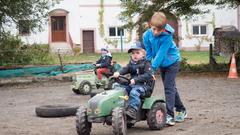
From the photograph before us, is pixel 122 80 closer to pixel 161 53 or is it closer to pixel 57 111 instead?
pixel 161 53

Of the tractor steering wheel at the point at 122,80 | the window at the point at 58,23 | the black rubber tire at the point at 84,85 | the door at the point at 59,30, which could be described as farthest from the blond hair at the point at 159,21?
the door at the point at 59,30

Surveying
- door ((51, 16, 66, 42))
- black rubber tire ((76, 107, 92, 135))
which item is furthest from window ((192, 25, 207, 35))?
black rubber tire ((76, 107, 92, 135))

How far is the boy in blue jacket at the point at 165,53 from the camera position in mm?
9906

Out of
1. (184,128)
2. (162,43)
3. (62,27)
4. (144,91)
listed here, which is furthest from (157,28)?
(62,27)

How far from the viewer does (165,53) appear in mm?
9969

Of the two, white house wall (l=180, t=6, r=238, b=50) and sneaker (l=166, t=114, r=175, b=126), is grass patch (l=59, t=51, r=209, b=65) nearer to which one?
Answer: white house wall (l=180, t=6, r=238, b=50)

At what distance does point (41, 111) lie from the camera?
1206cm

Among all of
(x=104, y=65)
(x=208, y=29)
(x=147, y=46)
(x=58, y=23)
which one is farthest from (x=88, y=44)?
(x=147, y=46)

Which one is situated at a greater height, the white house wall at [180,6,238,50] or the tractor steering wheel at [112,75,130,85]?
the white house wall at [180,6,238,50]

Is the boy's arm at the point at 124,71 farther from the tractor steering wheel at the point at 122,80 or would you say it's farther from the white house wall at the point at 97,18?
the white house wall at the point at 97,18

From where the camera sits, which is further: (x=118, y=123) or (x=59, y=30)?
(x=59, y=30)

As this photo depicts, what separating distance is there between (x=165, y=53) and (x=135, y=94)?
3.12 ft

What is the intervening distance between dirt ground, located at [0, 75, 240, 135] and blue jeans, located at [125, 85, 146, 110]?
0.48 meters

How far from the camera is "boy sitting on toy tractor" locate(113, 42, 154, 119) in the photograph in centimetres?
948
